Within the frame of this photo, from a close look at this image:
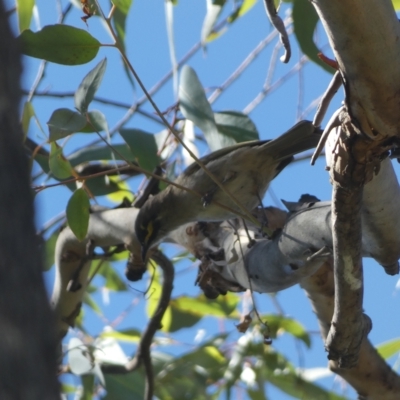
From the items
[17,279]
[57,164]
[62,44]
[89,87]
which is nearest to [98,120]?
[89,87]

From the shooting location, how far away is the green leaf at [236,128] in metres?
2.79

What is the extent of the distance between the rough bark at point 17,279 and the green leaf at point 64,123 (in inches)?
57.6

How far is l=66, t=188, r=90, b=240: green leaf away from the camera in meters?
2.25

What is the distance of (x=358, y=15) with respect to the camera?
48.8 inches

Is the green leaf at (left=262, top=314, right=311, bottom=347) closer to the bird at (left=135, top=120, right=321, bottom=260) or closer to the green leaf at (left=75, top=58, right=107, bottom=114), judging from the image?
the bird at (left=135, top=120, right=321, bottom=260)

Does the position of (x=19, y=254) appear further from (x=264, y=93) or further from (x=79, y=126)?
(x=264, y=93)

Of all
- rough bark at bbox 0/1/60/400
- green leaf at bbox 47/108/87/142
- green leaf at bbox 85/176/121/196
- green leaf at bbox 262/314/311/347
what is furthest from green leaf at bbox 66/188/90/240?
rough bark at bbox 0/1/60/400

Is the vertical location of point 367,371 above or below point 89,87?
below

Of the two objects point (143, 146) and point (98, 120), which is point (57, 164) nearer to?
point (98, 120)

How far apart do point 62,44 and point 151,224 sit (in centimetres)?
106

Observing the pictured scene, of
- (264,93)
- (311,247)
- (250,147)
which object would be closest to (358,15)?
(311,247)

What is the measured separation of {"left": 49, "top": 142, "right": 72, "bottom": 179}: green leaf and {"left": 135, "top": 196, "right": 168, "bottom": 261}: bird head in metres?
0.49

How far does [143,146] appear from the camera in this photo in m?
2.74

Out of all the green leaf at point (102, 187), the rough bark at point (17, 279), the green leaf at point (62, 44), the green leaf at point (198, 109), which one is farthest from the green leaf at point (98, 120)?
the rough bark at point (17, 279)
